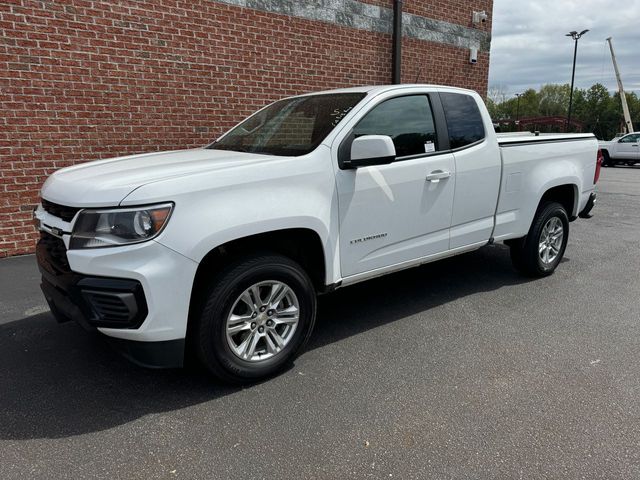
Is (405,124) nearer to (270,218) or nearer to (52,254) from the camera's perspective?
(270,218)

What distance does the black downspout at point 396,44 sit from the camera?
9320 millimetres

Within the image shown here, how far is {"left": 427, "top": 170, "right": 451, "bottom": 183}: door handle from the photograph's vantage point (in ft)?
12.9

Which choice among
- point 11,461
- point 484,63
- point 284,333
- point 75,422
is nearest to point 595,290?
point 284,333

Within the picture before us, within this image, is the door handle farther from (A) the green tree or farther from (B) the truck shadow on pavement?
(A) the green tree

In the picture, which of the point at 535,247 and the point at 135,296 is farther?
the point at 535,247

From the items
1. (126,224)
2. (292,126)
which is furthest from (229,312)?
(292,126)

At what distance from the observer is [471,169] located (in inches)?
168

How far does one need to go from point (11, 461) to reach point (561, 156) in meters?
5.23

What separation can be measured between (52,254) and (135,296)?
78 centimetres

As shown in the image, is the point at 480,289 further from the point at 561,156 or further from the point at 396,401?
the point at 396,401

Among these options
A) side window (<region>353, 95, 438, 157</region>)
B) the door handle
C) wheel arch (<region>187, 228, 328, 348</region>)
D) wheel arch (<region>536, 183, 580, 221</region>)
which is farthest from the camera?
wheel arch (<region>536, 183, 580, 221</region>)

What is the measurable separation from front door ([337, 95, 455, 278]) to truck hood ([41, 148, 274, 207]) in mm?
741

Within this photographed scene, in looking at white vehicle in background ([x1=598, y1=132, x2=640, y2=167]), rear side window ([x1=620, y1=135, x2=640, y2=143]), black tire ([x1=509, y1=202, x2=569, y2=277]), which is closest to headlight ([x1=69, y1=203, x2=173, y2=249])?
black tire ([x1=509, y1=202, x2=569, y2=277])

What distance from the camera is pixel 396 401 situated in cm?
296
